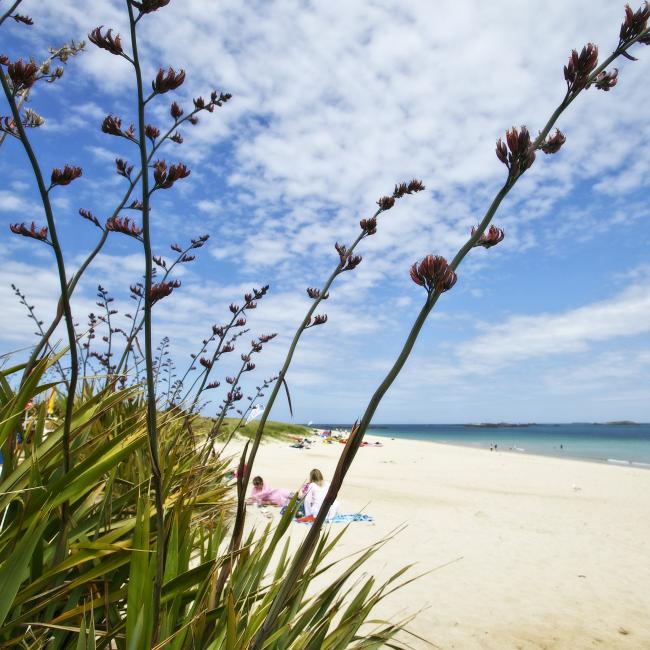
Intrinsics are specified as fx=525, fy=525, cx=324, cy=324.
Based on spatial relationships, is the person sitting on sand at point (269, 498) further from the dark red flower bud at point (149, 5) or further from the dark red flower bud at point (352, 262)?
the dark red flower bud at point (149, 5)

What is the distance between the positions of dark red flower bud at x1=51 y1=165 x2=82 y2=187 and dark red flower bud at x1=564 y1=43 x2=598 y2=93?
128 centimetres

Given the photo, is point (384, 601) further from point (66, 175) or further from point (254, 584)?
point (66, 175)

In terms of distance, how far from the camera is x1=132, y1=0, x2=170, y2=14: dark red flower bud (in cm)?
116

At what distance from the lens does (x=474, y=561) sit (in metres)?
6.34

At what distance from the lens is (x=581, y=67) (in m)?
0.97

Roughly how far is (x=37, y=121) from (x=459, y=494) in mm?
12127

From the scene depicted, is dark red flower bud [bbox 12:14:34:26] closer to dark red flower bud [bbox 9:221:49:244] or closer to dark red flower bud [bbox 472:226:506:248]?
dark red flower bud [bbox 9:221:49:244]

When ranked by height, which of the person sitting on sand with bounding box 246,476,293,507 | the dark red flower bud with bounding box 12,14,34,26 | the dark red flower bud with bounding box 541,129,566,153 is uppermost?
the dark red flower bud with bounding box 12,14,34,26

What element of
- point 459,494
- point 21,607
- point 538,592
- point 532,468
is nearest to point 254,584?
point 21,607

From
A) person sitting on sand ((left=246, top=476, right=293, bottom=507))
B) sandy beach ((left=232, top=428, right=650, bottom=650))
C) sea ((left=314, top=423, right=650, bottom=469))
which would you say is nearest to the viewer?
sandy beach ((left=232, top=428, right=650, bottom=650))

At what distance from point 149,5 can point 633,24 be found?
3.39ft

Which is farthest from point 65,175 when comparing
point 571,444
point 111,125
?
point 571,444

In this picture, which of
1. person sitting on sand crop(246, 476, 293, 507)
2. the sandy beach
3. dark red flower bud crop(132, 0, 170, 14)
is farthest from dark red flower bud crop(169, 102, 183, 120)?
person sitting on sand crop(246, 476, 293, 507)

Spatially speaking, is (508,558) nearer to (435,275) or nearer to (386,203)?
(386,203)
